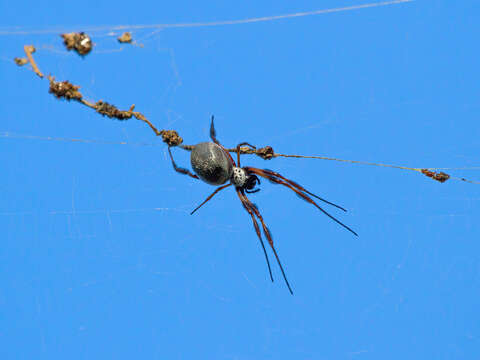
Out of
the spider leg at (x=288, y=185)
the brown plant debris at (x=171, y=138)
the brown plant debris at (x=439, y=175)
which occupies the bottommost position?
the brown plant debris at (x=439, y=175)

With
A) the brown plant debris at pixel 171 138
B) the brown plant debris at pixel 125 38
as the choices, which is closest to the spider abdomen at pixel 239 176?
the brown plant debris at pixel 171 138

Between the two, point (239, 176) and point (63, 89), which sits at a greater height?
point (63, 89)

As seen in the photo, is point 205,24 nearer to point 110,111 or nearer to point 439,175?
point 110,111

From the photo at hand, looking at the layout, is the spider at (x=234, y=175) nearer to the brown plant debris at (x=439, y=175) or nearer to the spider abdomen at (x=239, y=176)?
the spider abdomen at (x=239, y=176)

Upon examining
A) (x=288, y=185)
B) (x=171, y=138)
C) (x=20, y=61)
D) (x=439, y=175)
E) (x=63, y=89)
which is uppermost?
(x=20, y=61)

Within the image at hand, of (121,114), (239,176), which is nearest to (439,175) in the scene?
(239,176)

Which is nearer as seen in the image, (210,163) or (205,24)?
(210,163)
